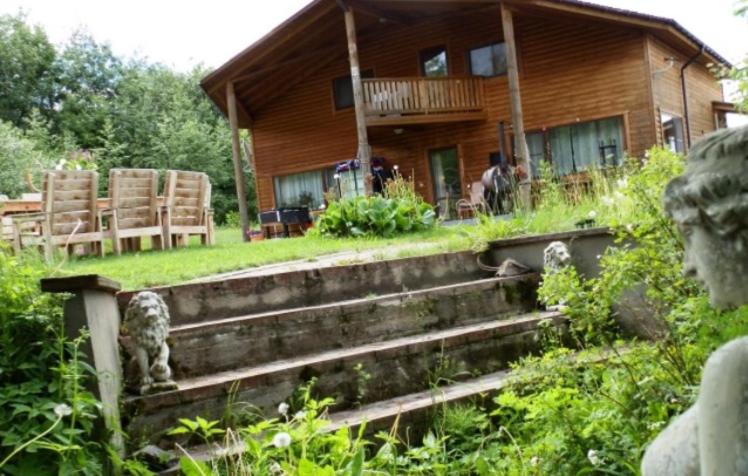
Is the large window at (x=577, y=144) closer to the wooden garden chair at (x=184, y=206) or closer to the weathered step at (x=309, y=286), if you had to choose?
the wooden garden chair at (x=184, y=206)

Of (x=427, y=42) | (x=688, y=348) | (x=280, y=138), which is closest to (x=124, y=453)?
(x=688, y=348)

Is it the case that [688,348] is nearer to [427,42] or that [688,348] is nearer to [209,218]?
[209,218]

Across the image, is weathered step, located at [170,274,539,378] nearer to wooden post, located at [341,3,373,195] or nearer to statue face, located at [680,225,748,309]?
statue face, located at [680,225,748,309]

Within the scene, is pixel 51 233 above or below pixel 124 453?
above

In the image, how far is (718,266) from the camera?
1026 millimetres

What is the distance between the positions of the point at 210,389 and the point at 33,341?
821 millimetres

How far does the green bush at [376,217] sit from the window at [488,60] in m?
8.28

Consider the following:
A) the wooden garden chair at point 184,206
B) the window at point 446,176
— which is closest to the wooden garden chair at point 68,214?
the wooden garden chair at point 184,206

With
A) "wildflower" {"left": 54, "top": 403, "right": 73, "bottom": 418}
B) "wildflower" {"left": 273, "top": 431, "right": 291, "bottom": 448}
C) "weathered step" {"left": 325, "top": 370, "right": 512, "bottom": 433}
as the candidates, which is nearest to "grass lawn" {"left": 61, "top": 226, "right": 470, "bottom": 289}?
"weathered step" {"left": 325, "top": 370, "right": 512, "bottom": 433}

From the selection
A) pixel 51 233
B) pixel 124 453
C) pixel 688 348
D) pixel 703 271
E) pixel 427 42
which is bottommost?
pixel 124 453

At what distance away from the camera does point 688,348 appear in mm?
2633

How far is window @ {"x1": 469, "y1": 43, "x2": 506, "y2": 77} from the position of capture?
16859mm

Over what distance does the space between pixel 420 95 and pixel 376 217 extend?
7.21m

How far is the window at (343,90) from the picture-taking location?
1886cm
